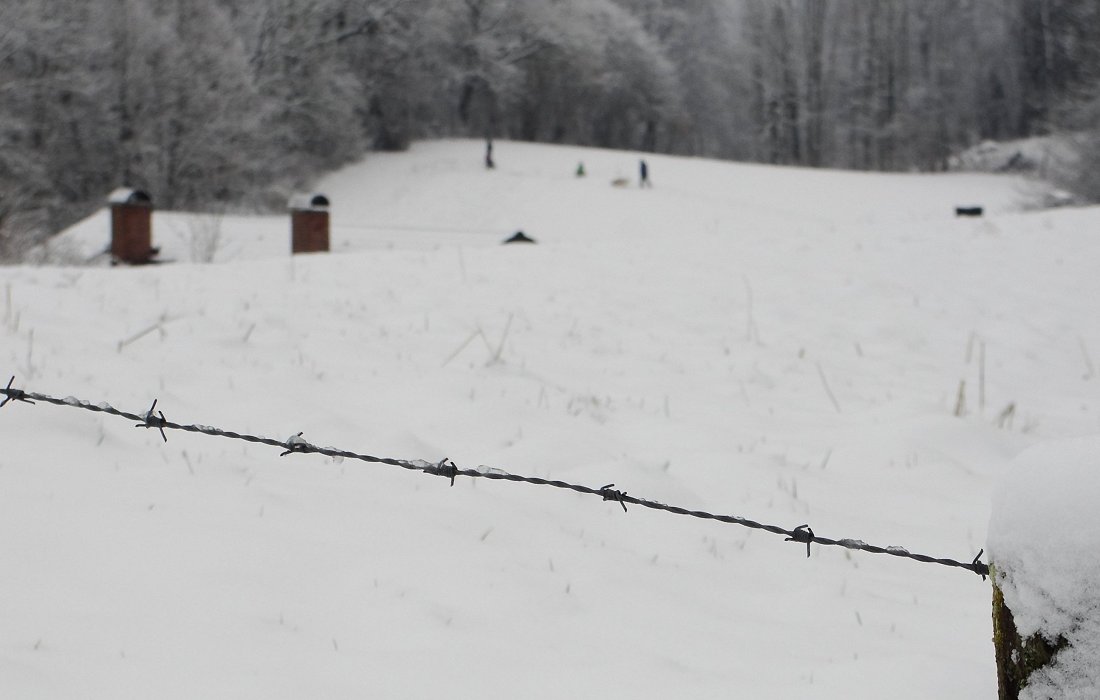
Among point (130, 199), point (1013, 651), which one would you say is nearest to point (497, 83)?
point (130, 199)

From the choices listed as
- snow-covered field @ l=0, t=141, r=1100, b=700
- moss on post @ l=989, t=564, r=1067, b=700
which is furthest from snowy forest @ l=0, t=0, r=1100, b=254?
moss on post @ l=989, t=564, r=1067, b=700

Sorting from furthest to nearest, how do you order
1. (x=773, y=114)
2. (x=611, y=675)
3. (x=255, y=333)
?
(x=773, y=114), (x=255, y=333), (x=611, y=675)

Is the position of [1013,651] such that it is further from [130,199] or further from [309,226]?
[130,199]

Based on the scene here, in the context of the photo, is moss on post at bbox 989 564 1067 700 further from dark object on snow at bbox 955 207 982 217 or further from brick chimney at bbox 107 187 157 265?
dark object on snow at bbox 955 207 982 217

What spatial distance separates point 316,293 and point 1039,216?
34.8 feet

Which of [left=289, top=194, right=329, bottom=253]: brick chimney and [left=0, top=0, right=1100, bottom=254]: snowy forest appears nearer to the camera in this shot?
[left=289, top=194, right=329, bottom=253]: brick chimney

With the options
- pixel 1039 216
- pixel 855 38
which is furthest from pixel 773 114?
pixel 1039 216

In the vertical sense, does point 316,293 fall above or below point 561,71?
below

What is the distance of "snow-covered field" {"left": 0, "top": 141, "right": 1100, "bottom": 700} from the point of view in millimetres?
2479

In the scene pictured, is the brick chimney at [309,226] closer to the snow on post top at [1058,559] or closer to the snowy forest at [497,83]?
the snowy forest at [497,83]

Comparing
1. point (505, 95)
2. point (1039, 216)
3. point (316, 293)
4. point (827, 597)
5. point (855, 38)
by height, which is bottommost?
point (827, 597)

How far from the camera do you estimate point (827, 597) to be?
3.30 m

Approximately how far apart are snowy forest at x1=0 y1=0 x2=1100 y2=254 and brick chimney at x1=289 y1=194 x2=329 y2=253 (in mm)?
4212

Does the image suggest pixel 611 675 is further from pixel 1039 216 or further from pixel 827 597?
pixel 1039 216
